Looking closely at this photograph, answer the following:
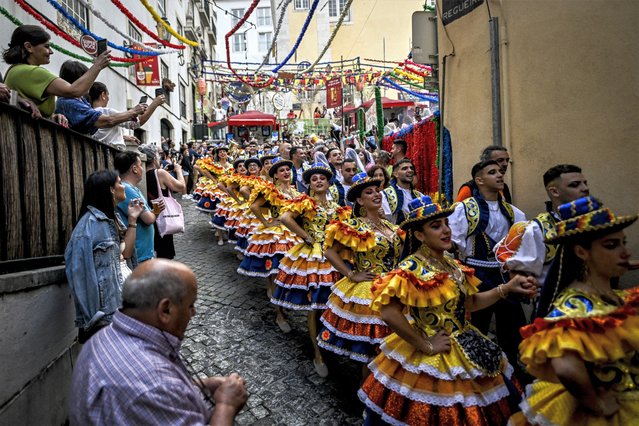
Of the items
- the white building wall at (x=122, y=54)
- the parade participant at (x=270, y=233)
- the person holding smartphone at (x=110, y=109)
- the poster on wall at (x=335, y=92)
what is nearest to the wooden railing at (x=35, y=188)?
the person holding smartphone at (x=110, y=109)

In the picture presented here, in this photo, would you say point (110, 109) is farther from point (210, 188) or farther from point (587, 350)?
point (210, 188)

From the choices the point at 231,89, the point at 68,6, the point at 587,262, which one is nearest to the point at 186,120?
the point at 231,89

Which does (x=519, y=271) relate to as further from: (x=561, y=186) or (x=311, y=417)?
(x=311, y=417)

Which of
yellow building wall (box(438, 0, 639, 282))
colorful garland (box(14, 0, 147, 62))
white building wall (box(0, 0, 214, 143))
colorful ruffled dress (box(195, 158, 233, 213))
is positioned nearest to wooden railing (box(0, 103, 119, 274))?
colorful garland (box(14, 0, 147, 62))

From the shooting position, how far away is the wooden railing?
125 inches

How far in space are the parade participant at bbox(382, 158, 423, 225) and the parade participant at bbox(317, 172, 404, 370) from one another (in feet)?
4.07

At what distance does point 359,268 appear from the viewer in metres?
4.33

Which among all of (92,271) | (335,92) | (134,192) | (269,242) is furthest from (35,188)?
(335,92)

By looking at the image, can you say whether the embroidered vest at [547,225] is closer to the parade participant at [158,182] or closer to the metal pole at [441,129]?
the metal pole at [441,129]

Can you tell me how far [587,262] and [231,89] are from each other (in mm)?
28653

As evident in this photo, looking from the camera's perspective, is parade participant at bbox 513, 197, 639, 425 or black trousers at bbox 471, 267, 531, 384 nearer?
parade participant at bbox 513, 197, 639, 425

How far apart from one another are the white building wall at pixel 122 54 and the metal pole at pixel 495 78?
7.85 metres

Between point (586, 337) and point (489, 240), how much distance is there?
238 cm

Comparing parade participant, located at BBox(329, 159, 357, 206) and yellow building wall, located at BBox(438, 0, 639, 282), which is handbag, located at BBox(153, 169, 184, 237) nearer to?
parade participant, located at BBox(329, 159, 357, 206)
